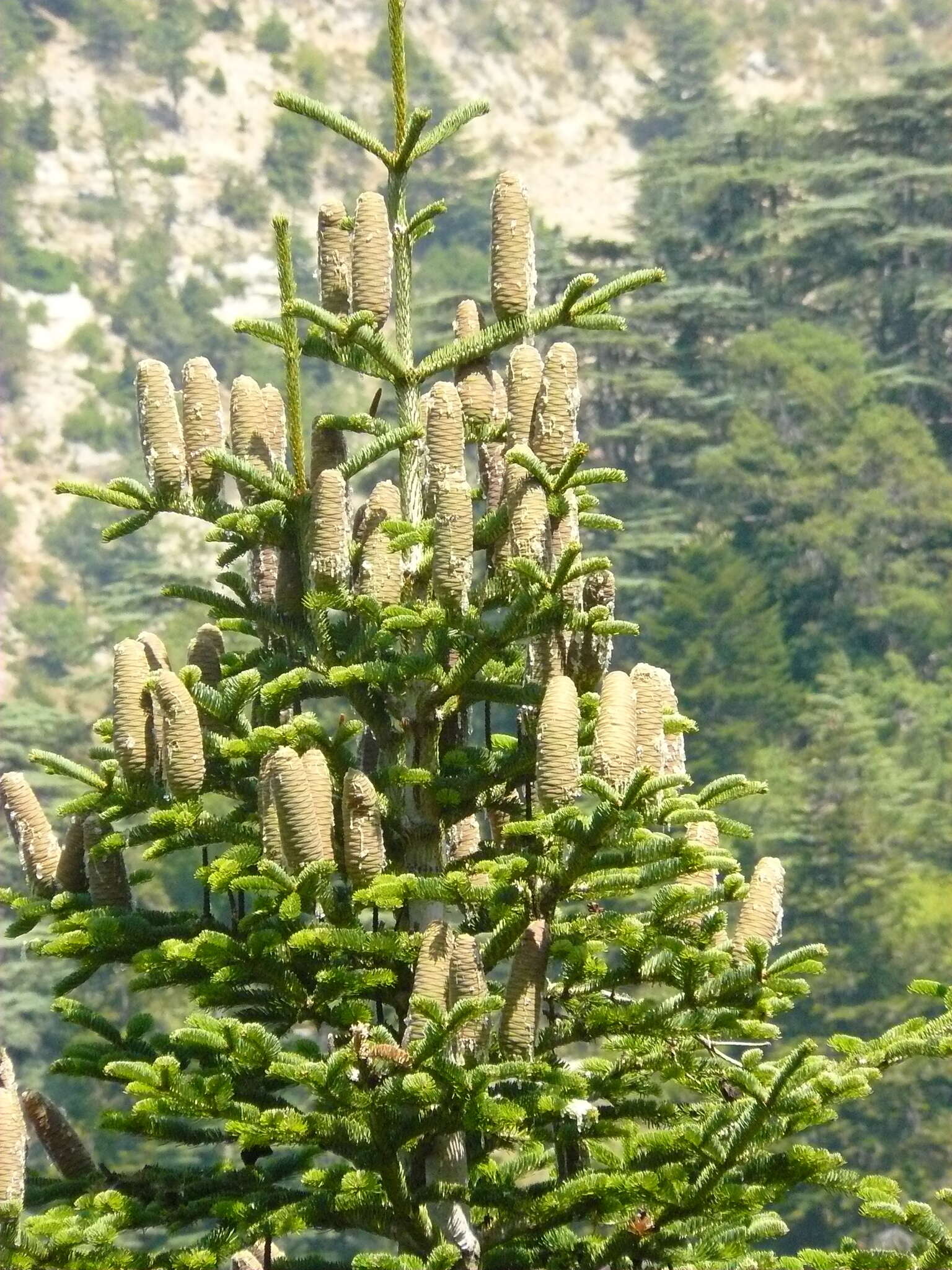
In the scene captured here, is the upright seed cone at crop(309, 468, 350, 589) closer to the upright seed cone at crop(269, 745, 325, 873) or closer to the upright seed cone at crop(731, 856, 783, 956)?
the upright seed cone at crop(269, 745, 325, 873)

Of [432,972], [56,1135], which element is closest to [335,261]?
[432,972]

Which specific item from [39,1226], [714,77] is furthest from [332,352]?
[714,77]

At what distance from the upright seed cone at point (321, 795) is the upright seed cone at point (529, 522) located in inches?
37.1

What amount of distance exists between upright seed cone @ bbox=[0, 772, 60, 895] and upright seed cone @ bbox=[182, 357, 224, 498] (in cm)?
125

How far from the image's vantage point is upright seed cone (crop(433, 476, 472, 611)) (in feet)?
23.7

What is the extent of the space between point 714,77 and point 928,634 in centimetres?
7006

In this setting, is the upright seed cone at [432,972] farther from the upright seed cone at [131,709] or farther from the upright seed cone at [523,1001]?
the upright seed cone at [131,709]

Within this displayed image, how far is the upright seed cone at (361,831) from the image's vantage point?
7.39 metres

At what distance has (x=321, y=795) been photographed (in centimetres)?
727

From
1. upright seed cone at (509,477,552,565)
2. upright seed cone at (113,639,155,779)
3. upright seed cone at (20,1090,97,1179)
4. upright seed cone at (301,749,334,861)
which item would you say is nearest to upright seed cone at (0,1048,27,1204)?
upright seed cone at (20,1090,97,1179)

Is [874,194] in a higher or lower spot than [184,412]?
higher

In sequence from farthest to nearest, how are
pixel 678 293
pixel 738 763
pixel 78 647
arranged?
pixel 78 647 → pixel 678 293 → pixel 738 763

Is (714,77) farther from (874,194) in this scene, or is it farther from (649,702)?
(649,702)

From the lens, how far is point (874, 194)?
76188mm
